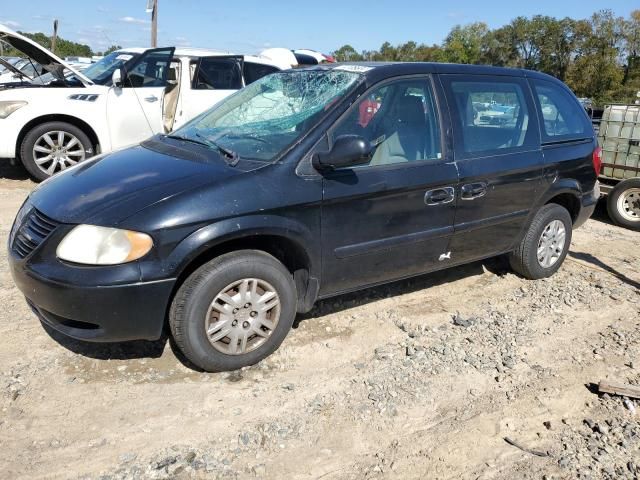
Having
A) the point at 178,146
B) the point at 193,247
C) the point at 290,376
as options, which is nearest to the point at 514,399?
the point at 290,376

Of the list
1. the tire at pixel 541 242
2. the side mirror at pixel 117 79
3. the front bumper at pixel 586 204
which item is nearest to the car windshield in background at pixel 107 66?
the side mirror at pixel 117 79

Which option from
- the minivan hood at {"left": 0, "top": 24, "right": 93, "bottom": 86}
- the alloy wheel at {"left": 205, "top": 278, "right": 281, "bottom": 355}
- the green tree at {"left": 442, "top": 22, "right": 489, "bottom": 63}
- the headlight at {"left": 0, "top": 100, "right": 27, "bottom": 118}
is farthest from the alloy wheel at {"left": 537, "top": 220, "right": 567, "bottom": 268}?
the green tree at {"left": 442, "top": 22, "right": 489, "bottom": 63}

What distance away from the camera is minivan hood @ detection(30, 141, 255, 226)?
113 inches

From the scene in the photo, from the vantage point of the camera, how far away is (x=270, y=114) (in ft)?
12.2

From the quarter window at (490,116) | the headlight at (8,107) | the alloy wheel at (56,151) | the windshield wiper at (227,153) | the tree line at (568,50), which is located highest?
the tree line at (568,50)

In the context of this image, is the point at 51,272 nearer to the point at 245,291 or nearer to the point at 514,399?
the point at 245,291

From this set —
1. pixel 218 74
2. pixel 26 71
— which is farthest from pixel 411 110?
pixel 26 71

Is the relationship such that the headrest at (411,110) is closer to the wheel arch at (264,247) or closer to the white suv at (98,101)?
the wheel arch at (264,247)

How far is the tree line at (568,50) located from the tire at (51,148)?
97.9ft

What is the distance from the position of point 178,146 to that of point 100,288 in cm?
127

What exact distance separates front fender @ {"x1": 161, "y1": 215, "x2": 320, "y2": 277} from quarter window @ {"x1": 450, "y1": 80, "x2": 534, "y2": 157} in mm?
1392

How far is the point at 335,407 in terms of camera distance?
9.88 feet

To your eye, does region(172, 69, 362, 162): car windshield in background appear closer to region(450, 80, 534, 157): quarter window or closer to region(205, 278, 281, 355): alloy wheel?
region(205, 278, 281, 355): alloy wheel

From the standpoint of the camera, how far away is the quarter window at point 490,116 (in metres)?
3.94
